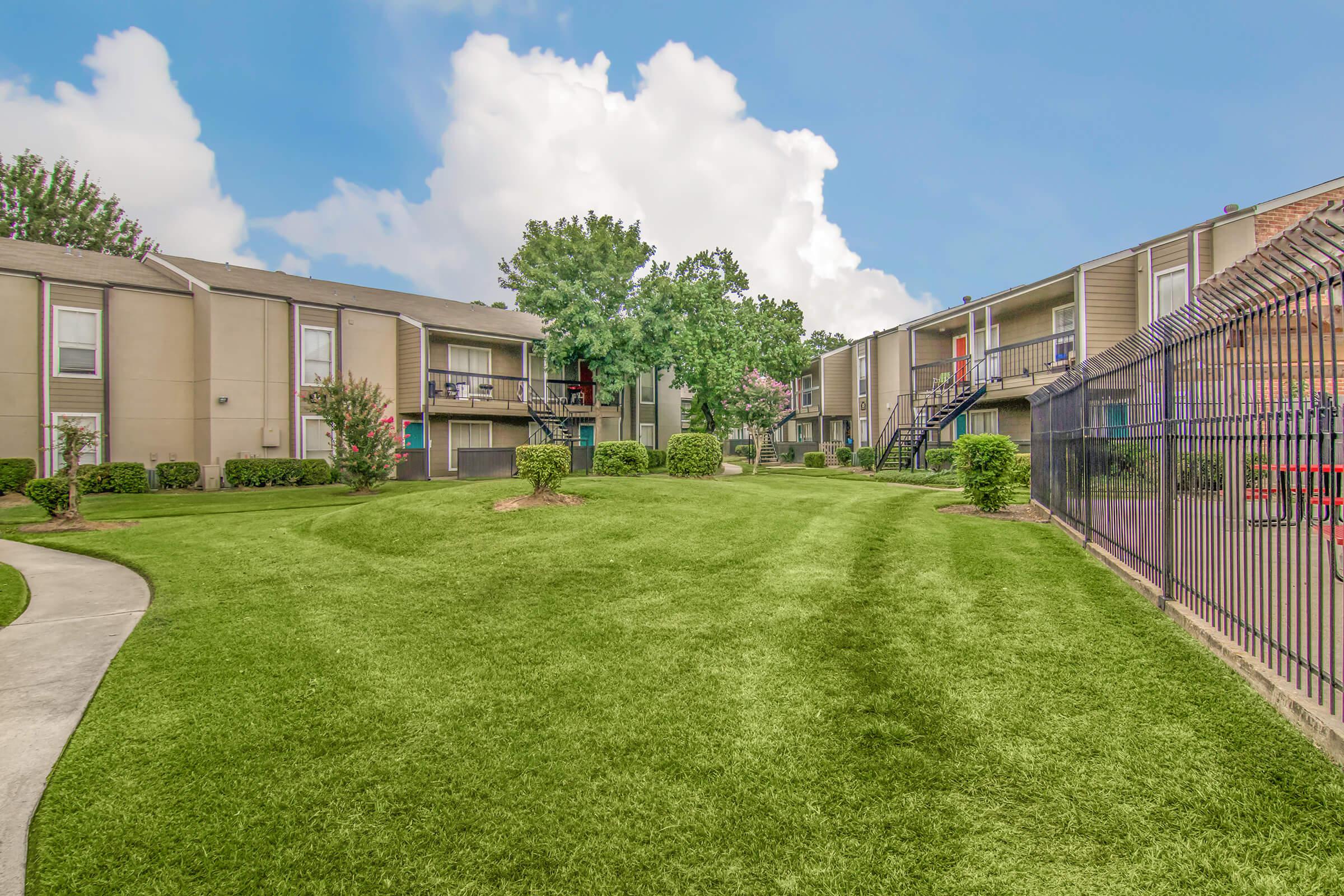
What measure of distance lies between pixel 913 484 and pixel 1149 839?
1747 cm

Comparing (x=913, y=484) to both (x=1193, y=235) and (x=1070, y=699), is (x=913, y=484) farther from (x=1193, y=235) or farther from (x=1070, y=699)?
(x=1070, y=699)

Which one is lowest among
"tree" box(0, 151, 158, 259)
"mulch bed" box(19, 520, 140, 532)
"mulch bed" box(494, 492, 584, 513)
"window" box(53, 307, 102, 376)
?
"mulch bed" box(19, 520, 140, 532)

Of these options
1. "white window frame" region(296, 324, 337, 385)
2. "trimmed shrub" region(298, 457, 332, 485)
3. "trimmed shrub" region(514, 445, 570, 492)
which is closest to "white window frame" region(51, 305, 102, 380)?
"white window frame" region(296, 324, 337, 385)

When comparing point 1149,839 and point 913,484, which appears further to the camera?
point 913,484

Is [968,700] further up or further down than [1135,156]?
further down

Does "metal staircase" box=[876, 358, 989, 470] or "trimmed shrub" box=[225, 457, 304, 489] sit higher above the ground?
"metal staircase" box=[876, 358, 989, 470]

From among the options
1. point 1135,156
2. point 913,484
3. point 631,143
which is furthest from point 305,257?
point 1135,156

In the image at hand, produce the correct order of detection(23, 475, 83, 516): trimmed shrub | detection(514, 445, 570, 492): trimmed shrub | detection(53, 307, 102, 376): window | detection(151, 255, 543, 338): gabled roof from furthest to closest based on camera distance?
detection(151, 255, 543, 338): gabled roof → detection(53, 307, 102, 376): window → detection(23, 475, 83, 516): trimmed shrub → detection(514, 445, 570, 492): trimmed shrub

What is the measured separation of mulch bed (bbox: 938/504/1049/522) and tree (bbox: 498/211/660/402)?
16935 mm

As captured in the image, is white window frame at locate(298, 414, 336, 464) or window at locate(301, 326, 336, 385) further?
window at locate(301, 326, 336, 385)

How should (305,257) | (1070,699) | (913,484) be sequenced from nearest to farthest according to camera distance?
(1070,699) → (913,484) → (305,257)

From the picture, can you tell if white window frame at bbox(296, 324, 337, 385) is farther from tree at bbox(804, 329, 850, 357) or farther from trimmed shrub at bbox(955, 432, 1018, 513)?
tree at bbox(804, 329, 850, 357)

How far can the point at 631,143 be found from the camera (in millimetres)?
22953

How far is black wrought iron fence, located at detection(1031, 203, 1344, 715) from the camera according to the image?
287cm
